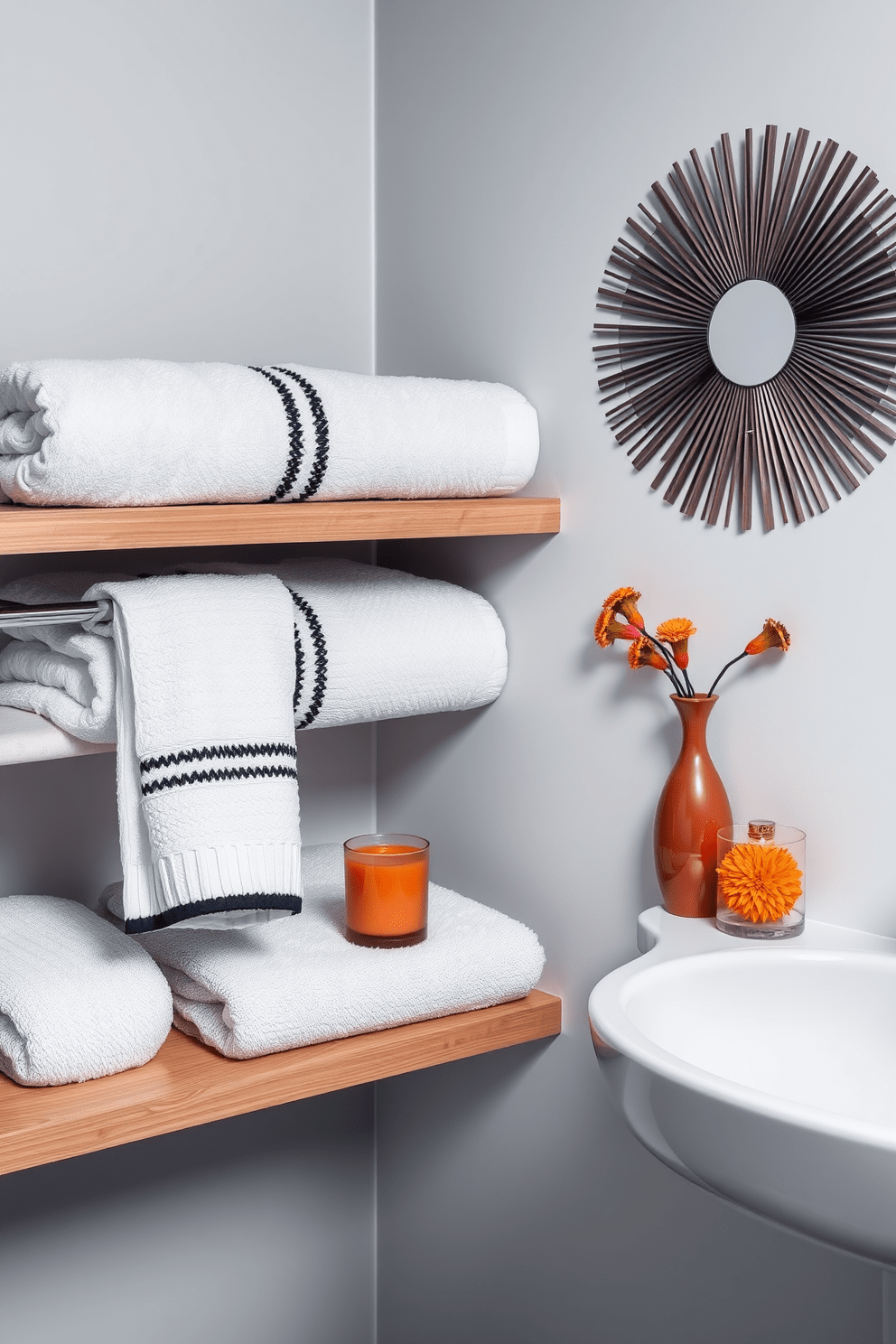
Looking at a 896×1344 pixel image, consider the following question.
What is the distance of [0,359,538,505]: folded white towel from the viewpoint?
96cm

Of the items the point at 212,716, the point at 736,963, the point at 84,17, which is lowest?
the point at 736,963

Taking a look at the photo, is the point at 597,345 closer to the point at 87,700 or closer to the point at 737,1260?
the point at 87,700

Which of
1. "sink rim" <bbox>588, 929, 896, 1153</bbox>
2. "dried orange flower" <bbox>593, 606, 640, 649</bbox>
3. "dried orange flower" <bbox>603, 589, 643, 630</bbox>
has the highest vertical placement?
"dried orange flower" <bbox>603, 589, 643, 630</bbox>

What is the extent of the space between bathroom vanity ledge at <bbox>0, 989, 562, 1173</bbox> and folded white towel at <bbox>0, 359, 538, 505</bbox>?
48 cm

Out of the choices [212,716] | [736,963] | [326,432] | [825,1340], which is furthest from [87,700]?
[825,1340]

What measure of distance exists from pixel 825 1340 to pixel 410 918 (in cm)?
50

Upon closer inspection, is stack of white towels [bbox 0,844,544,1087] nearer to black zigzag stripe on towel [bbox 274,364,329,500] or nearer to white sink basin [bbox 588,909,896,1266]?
white sink basin [bbox 588,909,896,1266]

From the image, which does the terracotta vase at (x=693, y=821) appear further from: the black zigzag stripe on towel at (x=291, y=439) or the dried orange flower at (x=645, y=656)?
the black zigzag stripe on towel at (x=291, y=439)

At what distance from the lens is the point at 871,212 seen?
37.6 inches

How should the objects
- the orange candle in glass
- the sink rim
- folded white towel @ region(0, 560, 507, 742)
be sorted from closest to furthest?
the sink rim < folded white towel @ region(0, 560, 507, 742) < the orange candle in glass

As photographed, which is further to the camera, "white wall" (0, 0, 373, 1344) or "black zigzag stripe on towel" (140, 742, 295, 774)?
"white wall" (0, 0, 373, 1344)

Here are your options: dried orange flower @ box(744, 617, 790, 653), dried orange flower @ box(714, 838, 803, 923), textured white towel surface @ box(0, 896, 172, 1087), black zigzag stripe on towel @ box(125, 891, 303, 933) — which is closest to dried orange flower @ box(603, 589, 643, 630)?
dried orange flower @ box(744, 617, 790, 653)

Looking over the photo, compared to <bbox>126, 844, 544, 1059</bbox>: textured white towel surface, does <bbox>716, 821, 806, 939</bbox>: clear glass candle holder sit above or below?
above

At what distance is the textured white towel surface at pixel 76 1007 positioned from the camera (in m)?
1.01
